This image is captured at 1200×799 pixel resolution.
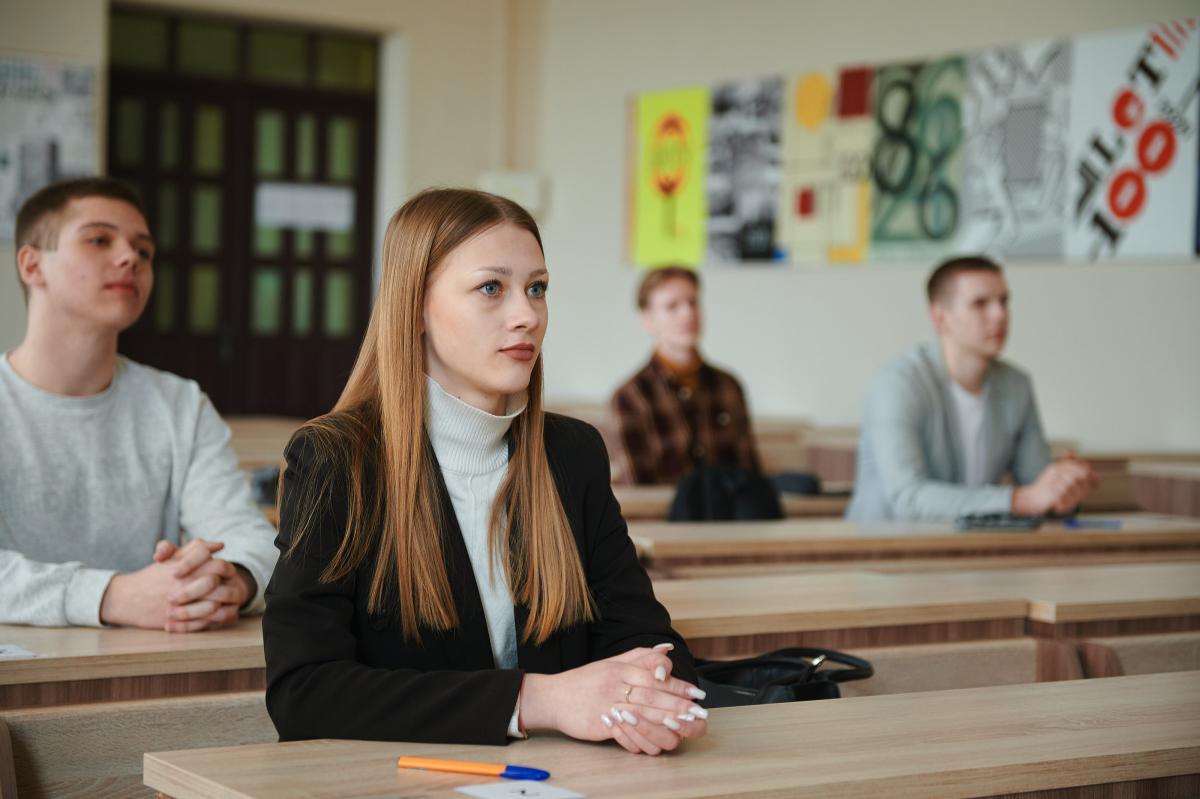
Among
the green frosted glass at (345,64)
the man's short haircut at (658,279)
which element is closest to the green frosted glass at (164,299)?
the green frosted glass at (345,64)

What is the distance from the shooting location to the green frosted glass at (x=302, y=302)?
353 inches

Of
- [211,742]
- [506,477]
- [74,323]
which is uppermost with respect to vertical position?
[74,323]

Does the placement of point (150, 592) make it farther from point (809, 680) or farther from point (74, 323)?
point (809, 680)

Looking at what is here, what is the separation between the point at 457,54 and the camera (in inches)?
354

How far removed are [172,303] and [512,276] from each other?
24.1ft

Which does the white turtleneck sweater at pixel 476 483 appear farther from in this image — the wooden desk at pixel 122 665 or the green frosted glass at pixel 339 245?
the green frosted glass at pixel 339 245

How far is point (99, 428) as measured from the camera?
248 centimetres

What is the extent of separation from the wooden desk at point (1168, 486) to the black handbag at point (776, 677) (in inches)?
138

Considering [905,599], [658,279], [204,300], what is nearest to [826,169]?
[658,279]

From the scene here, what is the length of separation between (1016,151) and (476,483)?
5.51 metres

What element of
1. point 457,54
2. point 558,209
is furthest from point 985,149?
point 457,54

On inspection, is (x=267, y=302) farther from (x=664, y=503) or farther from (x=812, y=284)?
(x=664, y=503)

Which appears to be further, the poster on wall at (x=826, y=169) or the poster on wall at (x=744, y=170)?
the poster on wall at (x=744, y=170)

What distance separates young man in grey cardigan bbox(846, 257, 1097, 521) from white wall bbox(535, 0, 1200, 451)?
216cm
